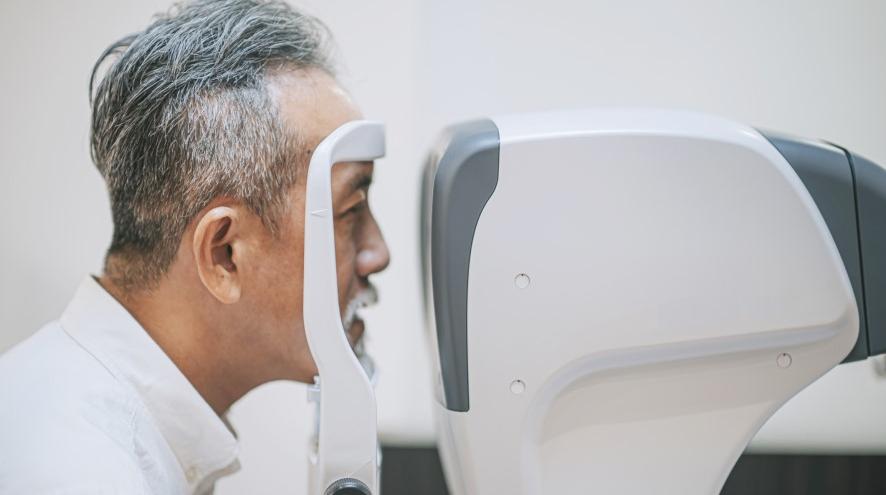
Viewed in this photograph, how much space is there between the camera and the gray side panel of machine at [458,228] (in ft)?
2.16

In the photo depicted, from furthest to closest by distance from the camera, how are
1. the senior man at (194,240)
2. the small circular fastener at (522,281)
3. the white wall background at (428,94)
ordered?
the white wall background at (428,94) < the senior man at (194,240) < the small circular fastener at (522,281)

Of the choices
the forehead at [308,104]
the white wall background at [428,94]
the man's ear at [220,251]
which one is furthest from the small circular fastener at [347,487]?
the white wall background at [428,94]

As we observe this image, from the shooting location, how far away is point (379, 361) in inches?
53.6

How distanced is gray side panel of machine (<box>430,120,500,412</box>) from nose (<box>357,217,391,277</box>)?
214mm

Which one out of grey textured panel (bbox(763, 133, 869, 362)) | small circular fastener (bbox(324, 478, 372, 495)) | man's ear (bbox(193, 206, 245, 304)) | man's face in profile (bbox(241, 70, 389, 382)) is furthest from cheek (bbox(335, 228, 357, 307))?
grey textured panel (bbox(763, 133, 869, 362))

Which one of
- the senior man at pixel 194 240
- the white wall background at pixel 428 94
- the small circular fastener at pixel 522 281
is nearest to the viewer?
the small circular fastener at pixel 522 281

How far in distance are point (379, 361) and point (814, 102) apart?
2.89 feet

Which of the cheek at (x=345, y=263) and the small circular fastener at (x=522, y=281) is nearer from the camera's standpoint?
the small circular fastener at (x=522, y=281)

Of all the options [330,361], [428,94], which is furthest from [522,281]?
[428,94]

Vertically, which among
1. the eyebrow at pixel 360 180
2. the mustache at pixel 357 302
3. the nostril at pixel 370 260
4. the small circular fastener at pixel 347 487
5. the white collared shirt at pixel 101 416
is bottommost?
the small circular fastener at pixel 347 487

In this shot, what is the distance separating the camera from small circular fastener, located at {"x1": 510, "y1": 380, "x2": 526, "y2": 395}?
67 centimetres

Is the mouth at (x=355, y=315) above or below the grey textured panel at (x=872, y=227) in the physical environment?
below

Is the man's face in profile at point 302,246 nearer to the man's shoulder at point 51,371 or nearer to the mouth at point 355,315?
the mouth at point 355,315

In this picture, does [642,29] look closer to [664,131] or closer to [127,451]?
[664,131]
